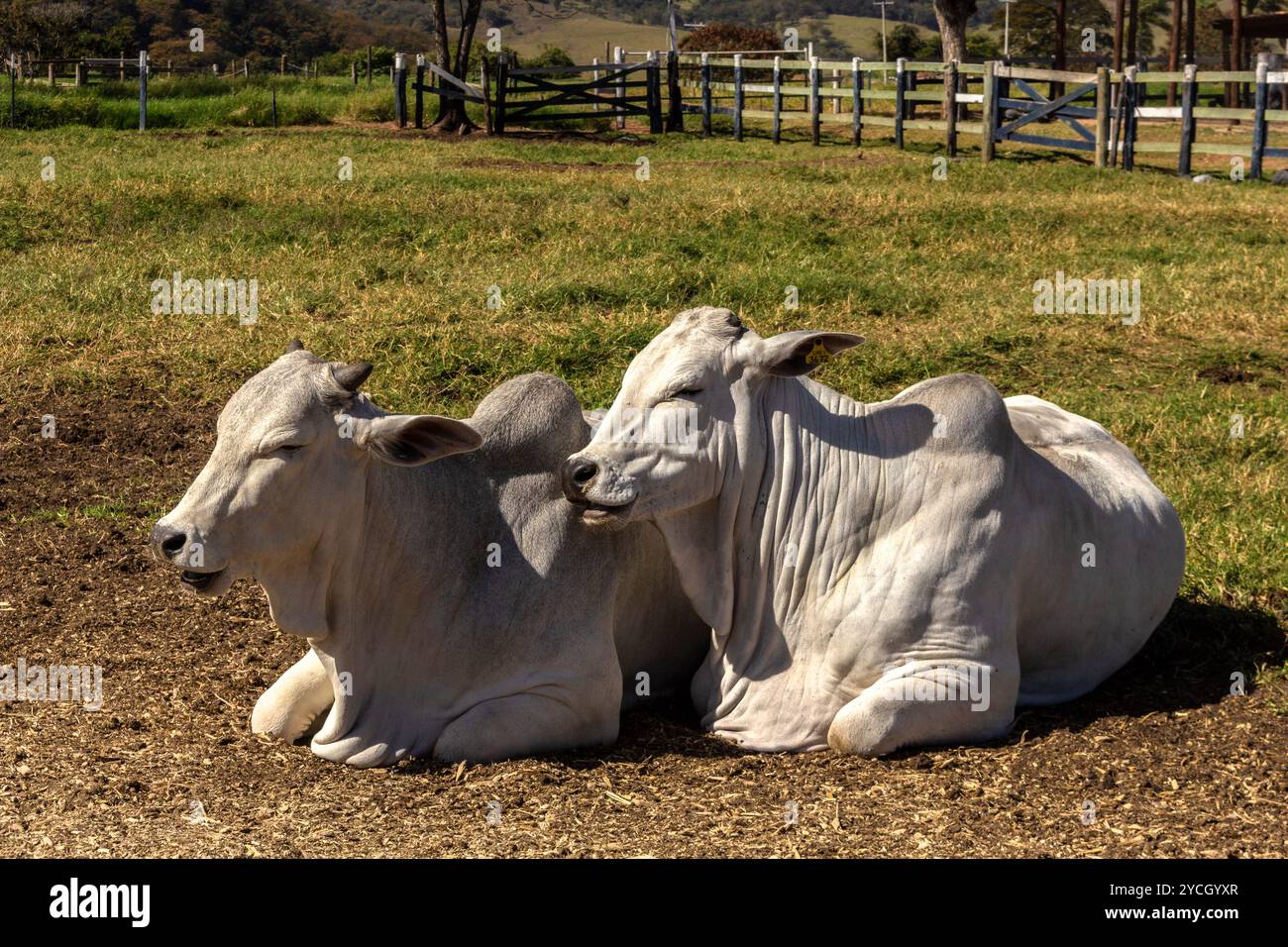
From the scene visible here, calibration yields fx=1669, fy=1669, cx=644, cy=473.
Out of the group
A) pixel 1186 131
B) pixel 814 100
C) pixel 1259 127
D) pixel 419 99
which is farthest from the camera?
pixel 419 99

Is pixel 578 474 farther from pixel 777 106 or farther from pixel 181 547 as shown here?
pixel 777 106

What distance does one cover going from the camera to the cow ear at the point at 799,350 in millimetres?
4691

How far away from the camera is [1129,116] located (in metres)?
19.4

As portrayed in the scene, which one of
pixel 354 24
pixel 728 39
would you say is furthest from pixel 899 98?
pixel 354 24

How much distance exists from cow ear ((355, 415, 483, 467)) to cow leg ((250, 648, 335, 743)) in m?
0.78

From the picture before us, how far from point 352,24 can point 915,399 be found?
310 ft

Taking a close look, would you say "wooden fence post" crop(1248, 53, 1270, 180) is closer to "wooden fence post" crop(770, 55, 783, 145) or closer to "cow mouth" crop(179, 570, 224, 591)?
"wooden fence post" crop(770, 55, 783, 145)

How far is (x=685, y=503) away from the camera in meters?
4.73

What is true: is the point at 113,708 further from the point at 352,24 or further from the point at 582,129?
the point at 352,24

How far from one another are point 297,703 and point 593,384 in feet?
12.7

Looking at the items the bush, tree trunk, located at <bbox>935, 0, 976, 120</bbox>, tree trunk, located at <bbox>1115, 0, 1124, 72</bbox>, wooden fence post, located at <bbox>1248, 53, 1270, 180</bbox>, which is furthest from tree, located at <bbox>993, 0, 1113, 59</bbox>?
wooden fence post, located at <bbox>1248, 53, 1270, 180</bbox>

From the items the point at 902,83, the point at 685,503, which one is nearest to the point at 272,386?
the point at 685,503

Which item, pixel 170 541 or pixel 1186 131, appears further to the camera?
pixel 1186 131

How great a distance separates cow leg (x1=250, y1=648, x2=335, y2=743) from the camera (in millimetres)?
4875
